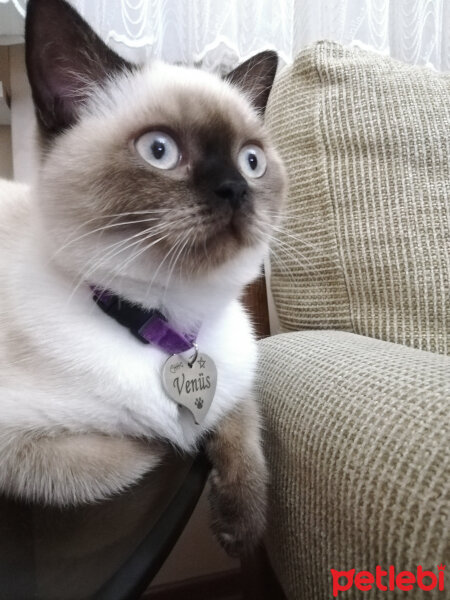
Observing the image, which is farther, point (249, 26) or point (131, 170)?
point (249, 26)

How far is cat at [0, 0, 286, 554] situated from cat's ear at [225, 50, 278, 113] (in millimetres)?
158

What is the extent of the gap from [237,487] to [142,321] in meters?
0.27

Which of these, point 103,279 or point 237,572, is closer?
point 103,279

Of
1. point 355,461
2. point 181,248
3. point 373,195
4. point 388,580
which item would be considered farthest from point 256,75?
point 388,580

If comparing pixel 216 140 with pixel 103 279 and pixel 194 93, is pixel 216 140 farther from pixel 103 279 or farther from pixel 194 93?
pixel 103 279

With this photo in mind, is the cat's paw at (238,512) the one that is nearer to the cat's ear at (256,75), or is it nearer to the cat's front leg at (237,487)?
the cat's front leg at (237,487)

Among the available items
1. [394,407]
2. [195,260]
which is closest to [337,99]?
[195,260]

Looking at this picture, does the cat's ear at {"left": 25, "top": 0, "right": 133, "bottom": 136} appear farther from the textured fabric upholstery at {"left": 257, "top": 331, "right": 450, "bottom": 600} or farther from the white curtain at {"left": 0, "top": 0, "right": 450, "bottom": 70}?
the white curtain at {"left": 0, "top": 0, "right": 450, "bottom": 70}

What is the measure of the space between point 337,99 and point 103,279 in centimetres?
72

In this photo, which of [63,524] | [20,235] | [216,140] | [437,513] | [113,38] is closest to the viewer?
[437,513]

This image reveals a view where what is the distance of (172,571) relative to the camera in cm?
137

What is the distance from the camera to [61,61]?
2.02ft

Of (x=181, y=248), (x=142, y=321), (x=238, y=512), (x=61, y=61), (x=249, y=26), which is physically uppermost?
(x=249, y=26)

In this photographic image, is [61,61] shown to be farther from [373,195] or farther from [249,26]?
[249,26]
